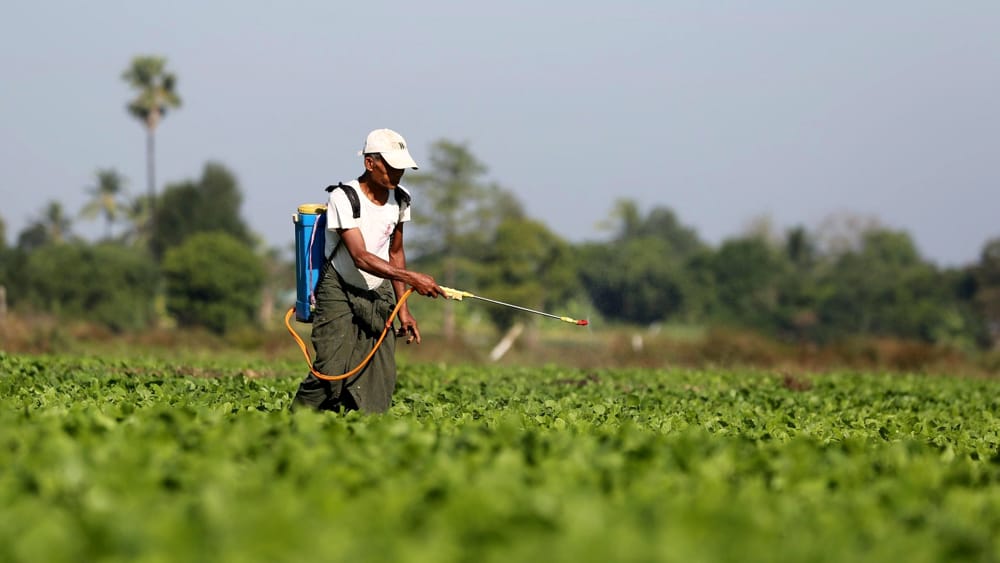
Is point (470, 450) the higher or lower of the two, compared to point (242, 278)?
lower

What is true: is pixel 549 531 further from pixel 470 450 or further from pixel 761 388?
pixel 761 388

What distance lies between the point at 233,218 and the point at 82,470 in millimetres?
86559

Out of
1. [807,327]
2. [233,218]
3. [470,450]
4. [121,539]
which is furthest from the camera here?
[807,327]

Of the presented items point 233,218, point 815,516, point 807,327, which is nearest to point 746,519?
point 815,516

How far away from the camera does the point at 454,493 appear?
18.1 ft

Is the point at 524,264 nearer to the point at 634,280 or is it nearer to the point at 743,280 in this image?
the point at 743,280

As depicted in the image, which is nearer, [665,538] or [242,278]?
[665,538]

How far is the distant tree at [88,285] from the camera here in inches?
3054

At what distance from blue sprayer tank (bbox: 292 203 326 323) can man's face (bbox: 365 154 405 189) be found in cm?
60

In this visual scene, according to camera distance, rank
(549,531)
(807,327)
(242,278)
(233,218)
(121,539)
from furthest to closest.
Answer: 1. (807,327)
2. (233,218)
3. (242,278)
4. (549,531)
5. (121,539)

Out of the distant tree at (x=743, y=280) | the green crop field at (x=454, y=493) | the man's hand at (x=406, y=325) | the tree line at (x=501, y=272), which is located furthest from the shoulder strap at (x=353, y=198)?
the distant tree at (x=743, y=280)

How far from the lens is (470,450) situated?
7.01m

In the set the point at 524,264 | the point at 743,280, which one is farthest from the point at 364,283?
the point at 743,280

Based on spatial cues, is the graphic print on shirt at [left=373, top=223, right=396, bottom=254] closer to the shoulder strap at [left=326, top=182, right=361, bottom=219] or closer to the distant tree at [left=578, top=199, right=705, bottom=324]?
the shoulder strap at [left=326, top=182, right=361, bottom=219]
